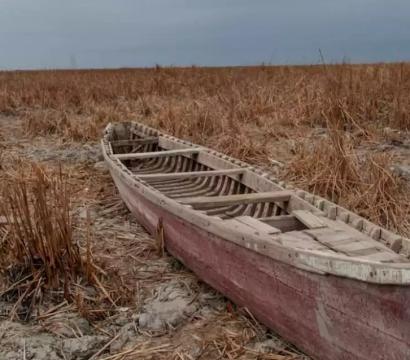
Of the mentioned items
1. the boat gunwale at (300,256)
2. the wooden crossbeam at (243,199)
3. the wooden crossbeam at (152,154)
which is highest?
the boat gunwale at (300,256)

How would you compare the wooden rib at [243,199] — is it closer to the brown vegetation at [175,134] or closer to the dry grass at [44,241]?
the brown vegetation at [175,134]

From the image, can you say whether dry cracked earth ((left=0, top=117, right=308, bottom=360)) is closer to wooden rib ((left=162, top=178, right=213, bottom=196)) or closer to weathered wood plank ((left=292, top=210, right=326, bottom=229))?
weathered wood plank ((left=292, top=210, right=326, bottom=229))

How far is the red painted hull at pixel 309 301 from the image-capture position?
2.43 metres

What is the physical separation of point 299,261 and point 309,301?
23 cm

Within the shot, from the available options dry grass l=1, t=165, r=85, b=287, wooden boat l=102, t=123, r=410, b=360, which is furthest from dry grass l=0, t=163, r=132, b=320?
wooden boat l=102, t=123, r=410, b=360

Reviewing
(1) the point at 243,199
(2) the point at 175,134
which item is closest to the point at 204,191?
(1) the point at 243,199

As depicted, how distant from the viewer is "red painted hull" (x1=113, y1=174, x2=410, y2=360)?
95.8 inches

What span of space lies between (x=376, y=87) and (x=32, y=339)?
7037 mm

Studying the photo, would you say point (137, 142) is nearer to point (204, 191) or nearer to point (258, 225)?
point (204, 191)

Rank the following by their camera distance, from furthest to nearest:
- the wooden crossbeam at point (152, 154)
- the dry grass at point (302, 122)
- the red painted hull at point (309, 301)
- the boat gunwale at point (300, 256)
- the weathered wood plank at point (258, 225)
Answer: the wooden crossbeam at point (152, 154) < the dry grass at point (302, 122) < the weathered wood plank at point (258, 225) < the red painted hull at point (309, 301) < the boat gunwale at point (300, 256)

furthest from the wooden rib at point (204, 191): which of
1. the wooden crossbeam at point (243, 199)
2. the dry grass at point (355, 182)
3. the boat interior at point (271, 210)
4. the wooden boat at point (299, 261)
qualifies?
the wooden crossbeam at point (243, 199)

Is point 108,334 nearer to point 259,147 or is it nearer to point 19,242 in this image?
point 19,242

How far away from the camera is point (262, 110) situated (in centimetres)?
934

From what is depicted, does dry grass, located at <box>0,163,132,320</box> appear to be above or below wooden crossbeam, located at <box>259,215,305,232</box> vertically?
below
